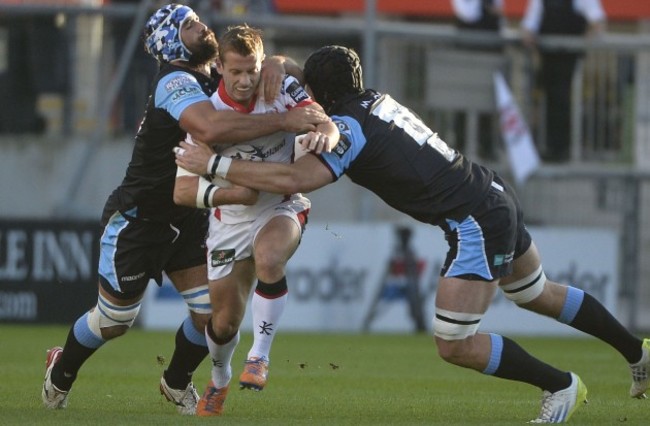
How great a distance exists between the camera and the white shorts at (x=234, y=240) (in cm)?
858

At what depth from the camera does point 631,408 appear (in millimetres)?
9367

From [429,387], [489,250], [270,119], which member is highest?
[270,119]

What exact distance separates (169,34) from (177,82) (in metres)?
0.35

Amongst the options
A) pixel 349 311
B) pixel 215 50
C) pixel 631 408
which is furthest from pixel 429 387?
pixel 349 311

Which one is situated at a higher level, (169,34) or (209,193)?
(169,34)

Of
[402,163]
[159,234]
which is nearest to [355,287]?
[159,234]

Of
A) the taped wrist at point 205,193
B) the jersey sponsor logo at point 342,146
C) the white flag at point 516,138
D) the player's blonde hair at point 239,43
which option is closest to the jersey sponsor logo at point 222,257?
A: the taped wrist at point 205,193

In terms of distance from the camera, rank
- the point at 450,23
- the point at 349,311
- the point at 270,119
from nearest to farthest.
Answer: the point at 270,119 → the point at 349,311 → the point at 450,23

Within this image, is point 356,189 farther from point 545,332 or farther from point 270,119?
point 270,119

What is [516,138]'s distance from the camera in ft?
58.7

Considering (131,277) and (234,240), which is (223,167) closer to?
(234,240)

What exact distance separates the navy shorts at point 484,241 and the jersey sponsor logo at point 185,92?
155 centimetres

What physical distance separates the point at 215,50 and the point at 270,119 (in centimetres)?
81

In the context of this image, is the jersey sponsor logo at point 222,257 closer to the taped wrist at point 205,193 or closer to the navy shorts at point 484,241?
the taped wrist at point 205,193
